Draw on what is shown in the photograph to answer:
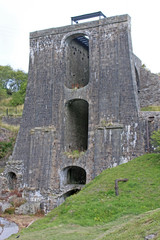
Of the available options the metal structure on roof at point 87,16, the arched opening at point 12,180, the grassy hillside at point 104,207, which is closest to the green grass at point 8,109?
the arched opening at point 12,180

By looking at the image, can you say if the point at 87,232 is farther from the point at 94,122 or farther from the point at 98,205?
the point at 94,122

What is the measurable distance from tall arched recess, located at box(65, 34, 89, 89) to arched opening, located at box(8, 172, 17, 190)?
702 cm

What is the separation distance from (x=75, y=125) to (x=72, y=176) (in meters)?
3.43

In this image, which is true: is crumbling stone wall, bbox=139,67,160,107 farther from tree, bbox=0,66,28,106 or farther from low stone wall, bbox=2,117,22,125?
tree, bbox=0,66,28,106

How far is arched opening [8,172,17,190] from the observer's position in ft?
69.4

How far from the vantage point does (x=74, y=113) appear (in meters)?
21.7

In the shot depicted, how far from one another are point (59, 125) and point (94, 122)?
242 cm

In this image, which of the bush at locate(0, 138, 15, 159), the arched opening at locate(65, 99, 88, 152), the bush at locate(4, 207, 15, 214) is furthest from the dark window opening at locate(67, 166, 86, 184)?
the bush at locate(0, 138, 15, 159)

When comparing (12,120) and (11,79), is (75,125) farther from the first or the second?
(11,79)

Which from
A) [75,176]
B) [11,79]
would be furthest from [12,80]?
[75,176]

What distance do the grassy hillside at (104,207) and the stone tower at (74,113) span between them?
211 inches

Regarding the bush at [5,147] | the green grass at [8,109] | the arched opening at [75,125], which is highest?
the green grass at [8,109]

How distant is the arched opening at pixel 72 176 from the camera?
19.9 m

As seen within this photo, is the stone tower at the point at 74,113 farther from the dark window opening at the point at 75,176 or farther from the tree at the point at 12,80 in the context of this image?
the tree at the point at 12,80
